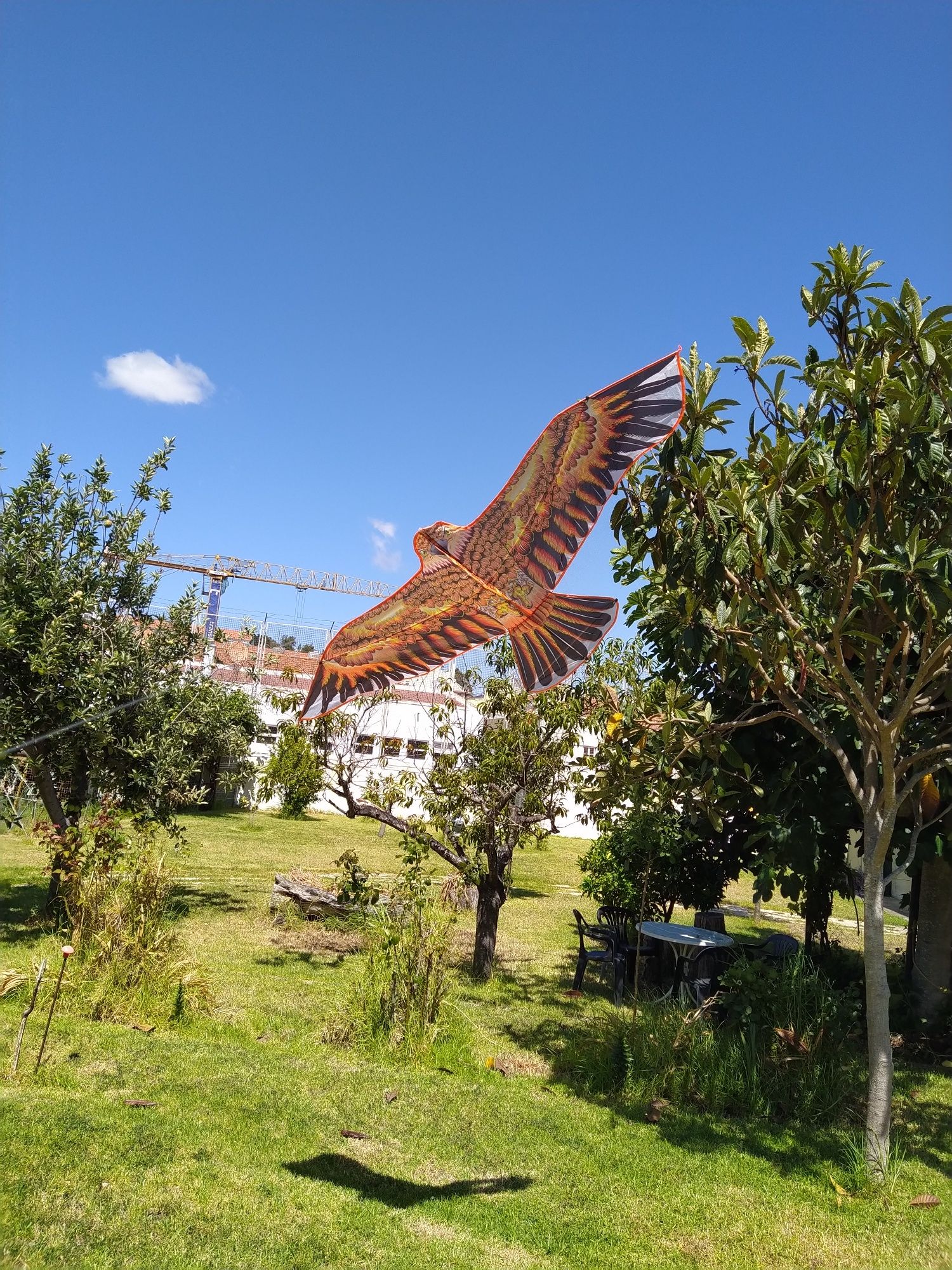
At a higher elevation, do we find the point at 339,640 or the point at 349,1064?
the point at 339,640

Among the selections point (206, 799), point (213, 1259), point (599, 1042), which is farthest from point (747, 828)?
point (206, 799)

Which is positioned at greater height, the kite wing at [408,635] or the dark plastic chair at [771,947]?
the kite wing at [408,635]

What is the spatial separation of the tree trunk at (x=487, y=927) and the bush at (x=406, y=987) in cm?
202

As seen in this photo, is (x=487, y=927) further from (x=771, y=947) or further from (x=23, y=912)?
(x=23, y=912)

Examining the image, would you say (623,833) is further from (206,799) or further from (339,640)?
(206,799)

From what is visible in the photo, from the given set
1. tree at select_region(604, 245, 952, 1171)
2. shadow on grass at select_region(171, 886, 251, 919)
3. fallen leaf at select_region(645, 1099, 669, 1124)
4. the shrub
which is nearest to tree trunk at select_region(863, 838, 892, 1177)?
tree at select_region(604, 245, 952, 1171)

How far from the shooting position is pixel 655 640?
779cm

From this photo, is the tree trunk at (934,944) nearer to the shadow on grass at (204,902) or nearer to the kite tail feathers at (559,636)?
the kite tail feathers at (559,636)

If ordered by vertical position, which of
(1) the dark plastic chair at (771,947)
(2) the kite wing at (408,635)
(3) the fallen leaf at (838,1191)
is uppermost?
(2) the kite wing at (408,635)

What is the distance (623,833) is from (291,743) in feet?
13.8

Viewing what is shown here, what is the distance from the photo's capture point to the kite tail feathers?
610 cm

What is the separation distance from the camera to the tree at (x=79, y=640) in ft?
26.9

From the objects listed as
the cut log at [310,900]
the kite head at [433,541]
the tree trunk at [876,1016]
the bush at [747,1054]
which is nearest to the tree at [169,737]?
the cut log at [310,900]

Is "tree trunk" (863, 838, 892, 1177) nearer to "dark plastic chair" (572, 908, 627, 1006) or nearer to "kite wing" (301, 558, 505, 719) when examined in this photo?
"kite wing" (301, 558, 505, 719)
